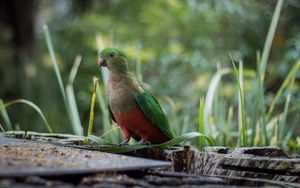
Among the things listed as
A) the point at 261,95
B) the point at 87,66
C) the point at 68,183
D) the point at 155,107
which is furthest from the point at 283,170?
the point at 87,66

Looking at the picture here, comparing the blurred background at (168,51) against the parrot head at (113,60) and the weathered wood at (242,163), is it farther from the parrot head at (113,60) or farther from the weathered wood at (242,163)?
the weathered wood at (242,163)

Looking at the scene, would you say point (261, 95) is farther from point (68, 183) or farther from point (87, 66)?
point (87, 66)

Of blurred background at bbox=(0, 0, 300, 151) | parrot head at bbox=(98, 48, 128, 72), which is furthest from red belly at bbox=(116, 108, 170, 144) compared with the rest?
blurred background at bbox=(0, 0, 300, 151)

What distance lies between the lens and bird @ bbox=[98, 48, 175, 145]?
1767 millimetres

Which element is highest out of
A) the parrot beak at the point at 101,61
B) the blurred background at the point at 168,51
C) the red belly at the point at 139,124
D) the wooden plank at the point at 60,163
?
the blurred background at the point at 168,51

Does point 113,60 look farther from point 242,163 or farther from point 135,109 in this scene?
point 242,163

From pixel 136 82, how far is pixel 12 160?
0.82 m

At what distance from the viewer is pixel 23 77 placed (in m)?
5.89

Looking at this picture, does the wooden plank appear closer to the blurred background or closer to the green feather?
the green feather

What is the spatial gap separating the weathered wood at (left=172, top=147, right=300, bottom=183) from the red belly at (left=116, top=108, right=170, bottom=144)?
281mm

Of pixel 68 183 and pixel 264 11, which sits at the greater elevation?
pixel 264 11

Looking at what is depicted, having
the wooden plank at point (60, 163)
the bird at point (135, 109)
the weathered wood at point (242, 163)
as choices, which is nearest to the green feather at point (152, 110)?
the bird at point (135, 109)

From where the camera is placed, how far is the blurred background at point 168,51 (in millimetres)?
4629

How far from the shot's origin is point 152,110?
1.76 m
